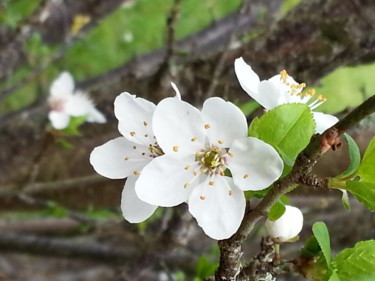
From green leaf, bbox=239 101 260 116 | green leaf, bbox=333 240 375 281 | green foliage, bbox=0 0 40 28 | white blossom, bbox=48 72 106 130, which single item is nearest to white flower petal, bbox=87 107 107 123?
→ white blossom, bbox=48 72 106 130

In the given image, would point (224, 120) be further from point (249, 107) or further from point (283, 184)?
point (249, 107)

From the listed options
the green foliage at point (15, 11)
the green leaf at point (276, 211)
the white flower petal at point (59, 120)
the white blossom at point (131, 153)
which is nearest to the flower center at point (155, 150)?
the white blossom at point (131, 153)

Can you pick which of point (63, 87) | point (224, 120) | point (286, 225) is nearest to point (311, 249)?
point (286, 225)

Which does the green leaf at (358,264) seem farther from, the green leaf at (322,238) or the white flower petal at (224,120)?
the white flower petal at (224,120)

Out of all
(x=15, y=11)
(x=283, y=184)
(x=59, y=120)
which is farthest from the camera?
(x=15, y=11)

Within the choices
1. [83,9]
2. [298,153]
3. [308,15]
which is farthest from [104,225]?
[298,153]

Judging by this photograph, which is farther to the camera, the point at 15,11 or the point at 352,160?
the point at 15,11
